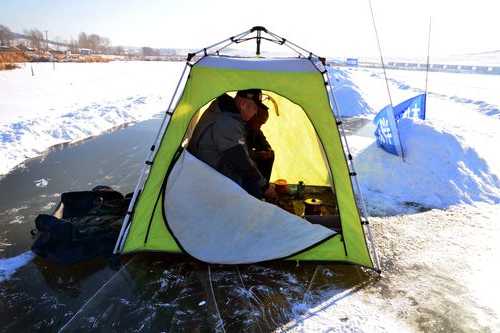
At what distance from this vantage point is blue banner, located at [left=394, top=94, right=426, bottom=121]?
336 inches

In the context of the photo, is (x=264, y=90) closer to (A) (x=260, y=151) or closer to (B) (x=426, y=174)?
(A) (x=260, y=151)

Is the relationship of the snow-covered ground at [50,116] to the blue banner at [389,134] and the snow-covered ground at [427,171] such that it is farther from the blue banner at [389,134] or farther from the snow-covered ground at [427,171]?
the blue banner at [389,134]

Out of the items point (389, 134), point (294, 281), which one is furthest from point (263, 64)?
point (389, 134)

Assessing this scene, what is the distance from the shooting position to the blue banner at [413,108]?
8539 mm

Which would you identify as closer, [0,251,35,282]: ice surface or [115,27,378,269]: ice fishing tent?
[0,251,35,282]: ice surface

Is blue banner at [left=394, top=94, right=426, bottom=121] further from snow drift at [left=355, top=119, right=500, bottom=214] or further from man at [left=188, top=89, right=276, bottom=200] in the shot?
man at [left=188, top=89, right=276, bottom=200]

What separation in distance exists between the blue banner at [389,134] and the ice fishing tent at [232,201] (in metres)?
3.64

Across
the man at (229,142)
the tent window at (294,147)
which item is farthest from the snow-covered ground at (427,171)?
the man at (229,142)

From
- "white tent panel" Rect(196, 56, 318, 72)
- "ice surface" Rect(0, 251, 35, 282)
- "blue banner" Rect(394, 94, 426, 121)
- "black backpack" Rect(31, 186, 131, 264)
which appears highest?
"white tent panel" Rect(196, 56, 318, 72)

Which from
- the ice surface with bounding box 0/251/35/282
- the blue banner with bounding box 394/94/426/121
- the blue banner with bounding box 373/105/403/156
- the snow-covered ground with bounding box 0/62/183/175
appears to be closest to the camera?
the ice surface with bounding box 0/251/35/282

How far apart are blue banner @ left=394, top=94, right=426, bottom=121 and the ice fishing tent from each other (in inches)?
212

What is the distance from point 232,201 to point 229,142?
23.3 inches

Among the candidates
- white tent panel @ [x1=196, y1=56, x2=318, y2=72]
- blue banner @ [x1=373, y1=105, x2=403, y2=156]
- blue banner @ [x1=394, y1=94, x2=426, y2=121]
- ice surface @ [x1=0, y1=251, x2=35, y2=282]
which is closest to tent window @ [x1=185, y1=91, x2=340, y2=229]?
white tent panel @ [x1=196, y1=56, x2=318, y2=72]

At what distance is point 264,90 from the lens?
12.5 feet
